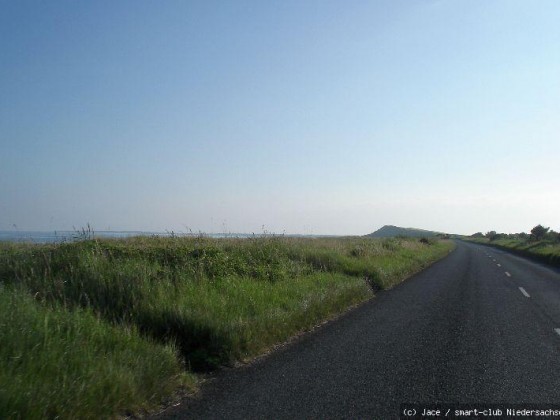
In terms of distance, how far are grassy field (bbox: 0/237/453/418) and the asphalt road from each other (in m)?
0.49

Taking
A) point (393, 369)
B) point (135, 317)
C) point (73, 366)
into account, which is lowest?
point (393, 369)

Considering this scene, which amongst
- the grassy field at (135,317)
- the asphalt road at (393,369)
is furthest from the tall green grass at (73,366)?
the asphalt road at (393,369)

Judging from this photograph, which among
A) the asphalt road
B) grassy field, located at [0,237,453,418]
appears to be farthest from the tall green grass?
the asphalt road

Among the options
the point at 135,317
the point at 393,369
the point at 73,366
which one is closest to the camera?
the point at 73,366

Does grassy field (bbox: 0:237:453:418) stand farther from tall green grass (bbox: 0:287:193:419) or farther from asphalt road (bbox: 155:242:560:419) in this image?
asphalt road (bbox: 155:242:560:419)

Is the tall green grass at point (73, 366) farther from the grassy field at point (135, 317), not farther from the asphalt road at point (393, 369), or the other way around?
the asphalt road at point (393, 369)

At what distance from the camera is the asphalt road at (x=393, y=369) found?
515 cm

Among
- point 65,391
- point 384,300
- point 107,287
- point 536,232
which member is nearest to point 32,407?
point 65,391

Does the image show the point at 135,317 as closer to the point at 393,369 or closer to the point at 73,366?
the point at 73,366

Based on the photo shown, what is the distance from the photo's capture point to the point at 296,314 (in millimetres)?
8875

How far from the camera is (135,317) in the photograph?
754 cm

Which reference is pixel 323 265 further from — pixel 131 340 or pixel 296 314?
pixel 131 340

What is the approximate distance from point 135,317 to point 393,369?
4.00 meters

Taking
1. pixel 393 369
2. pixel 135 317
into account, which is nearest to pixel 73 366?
pixel 135 317
